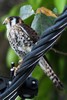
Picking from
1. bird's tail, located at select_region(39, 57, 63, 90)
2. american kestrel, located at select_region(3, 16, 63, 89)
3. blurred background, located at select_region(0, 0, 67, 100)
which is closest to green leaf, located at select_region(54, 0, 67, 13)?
blurred background, located at select_region(0, 0, 67, 100)

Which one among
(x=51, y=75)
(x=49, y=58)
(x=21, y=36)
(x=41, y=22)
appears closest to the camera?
(x=51, y=75)

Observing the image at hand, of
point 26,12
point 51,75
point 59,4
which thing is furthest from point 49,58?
point 51,75

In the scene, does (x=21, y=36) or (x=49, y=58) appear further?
(x=49, y=58)

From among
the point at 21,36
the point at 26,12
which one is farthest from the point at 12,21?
the point at 26,12

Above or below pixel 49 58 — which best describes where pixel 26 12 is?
above

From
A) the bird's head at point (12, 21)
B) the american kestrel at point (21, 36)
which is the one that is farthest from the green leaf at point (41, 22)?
the bird's head at point (12, 21)

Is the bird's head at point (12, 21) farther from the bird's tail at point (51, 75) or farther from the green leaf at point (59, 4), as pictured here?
the bird's tail at point (51, 75)

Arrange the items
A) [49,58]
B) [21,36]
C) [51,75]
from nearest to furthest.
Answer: [51,75], [21,36], [49,58]

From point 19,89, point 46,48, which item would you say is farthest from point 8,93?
point 46,48

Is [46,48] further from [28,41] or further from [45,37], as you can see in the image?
[28,41]

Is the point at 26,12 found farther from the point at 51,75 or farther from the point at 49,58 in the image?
the point at 49,58
